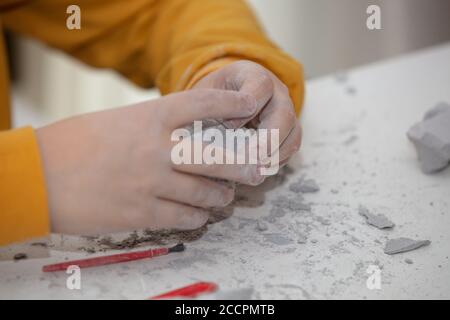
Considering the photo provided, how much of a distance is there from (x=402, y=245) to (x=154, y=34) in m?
0.45

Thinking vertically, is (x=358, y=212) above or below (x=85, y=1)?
below

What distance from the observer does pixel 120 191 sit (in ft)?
1.28

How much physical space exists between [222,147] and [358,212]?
0.17 metres

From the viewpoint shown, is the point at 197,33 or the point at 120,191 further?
the point at 197,33

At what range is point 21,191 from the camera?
14.8 inches

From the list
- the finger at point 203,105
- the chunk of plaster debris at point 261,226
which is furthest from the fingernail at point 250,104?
the chunk of plaster debris at point 261,226

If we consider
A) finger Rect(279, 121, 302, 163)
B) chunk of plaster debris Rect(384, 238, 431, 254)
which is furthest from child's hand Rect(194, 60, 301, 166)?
chunk of plaster debris Rect(384, 238, 431, 254)

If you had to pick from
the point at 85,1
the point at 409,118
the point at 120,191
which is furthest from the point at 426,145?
the point at 85,1

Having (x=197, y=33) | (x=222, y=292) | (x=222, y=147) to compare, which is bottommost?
(x=222, y=292)

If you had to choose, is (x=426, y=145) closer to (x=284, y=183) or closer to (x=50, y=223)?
(x=284, y=183)

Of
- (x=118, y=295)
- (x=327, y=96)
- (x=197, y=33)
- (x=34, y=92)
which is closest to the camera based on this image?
(x=118, y=295)

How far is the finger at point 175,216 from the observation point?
1.34 ft

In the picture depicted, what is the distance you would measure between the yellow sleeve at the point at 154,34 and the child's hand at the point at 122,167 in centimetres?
17

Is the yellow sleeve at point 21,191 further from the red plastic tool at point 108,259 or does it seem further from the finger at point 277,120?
the finger at point 277,120
